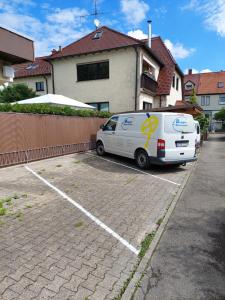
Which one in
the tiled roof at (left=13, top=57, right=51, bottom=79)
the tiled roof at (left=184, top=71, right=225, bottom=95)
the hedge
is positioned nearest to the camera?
the hedge

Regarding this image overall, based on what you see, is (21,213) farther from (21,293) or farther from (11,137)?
(11,137)

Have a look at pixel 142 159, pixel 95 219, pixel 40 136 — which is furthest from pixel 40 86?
pixel 95 219

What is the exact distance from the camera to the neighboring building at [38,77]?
23.6 meters

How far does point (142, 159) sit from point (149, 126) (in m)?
1.30

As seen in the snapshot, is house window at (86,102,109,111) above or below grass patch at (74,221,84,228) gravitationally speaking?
above

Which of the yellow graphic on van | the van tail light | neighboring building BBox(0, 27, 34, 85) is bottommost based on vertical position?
the van tail light

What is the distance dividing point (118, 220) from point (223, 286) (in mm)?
2182

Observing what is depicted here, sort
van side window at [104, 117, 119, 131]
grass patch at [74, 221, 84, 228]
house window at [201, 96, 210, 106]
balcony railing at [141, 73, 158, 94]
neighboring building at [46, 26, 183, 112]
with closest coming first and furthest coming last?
grass patch at [74, 221, 84, 228] → van side window at [104, 117, 119, 131] → neighboring building at [46, 26, 183, 112] → balcony railing at [141, 73, 158, 94] → house window at [201, 96, 210, 106]

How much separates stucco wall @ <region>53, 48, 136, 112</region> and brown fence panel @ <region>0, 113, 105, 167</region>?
17.4 feet

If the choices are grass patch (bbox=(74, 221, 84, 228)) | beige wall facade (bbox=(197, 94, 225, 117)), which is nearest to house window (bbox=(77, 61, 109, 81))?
grass patch (bbox=(74, 221, 84, 228))

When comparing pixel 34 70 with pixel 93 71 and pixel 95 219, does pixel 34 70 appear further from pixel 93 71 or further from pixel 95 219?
pixel 95 219

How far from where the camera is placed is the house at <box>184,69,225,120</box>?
46.6 m

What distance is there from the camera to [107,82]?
18766 millimetres

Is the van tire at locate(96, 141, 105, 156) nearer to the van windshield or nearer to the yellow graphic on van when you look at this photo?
the yellow graphic on van
